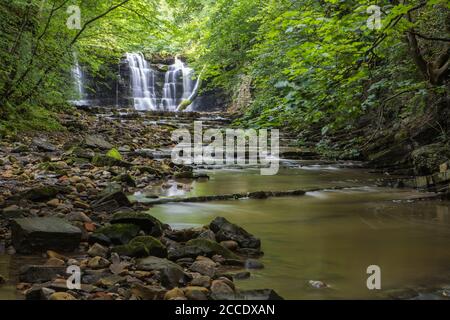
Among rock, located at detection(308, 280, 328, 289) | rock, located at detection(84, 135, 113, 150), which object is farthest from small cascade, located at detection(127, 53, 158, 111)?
rock, located at detection(308, 280, 328, 289)

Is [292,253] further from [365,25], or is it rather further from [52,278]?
[365,25]

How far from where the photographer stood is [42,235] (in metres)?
3.07

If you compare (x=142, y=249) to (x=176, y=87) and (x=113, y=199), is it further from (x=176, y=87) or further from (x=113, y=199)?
(x=176, y=87)

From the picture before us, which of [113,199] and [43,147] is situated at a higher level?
[43,147]

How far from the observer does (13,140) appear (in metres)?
9.05

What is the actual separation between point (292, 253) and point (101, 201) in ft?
6.99

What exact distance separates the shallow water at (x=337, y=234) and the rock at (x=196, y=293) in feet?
1.09

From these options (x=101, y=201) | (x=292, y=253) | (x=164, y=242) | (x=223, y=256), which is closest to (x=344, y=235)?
(x=292, y=253)

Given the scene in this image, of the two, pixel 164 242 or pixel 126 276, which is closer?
pixel 126 276

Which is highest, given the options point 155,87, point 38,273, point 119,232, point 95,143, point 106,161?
point 155,87

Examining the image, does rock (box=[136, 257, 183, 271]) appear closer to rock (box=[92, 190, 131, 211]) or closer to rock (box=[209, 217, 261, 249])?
rock (box=[209, 217, 261, 249])

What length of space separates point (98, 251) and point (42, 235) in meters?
0.43

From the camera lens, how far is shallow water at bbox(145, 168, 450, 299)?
9.07 ft

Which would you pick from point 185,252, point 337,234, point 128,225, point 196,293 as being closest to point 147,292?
point 196,293
